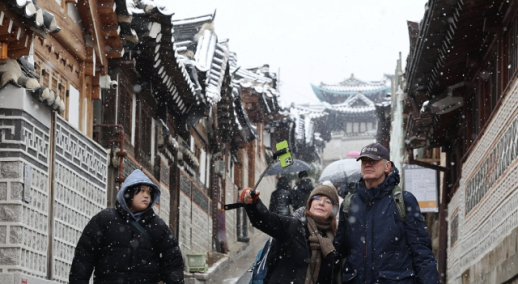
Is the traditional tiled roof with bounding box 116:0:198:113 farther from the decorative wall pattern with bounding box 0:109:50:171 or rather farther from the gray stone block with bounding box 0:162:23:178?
the gray stone block with bounding box 0:162:23:178

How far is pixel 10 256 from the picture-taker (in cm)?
984

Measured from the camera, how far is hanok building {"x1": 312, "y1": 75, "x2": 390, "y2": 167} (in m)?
81.0

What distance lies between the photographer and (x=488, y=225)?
497 inches

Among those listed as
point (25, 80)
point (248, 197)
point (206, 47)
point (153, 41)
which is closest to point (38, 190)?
point (25, 80)

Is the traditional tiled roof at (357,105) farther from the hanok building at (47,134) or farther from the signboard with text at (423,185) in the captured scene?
the hanok building at (47,134)

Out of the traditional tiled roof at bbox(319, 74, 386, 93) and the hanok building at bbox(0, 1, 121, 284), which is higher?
the traditional tiled roof at bbox(319, 74, 386, 93)

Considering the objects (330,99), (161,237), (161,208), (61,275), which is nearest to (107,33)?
(61,275)

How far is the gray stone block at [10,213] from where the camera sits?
984 cm

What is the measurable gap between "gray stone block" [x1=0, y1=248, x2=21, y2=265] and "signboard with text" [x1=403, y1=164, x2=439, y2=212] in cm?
1447

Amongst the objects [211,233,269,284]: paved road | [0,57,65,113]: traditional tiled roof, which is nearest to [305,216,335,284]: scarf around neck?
[0,57,65,113]: traditional tiled roof

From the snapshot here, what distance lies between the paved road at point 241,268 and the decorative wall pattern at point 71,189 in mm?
5088

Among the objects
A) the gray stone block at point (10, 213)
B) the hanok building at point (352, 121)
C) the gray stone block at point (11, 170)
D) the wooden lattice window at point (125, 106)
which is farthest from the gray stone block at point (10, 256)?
the hanok building at point (352, 121)

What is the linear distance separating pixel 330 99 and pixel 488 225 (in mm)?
74448

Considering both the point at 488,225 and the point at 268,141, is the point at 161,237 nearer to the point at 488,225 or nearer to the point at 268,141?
the point at 488,225
